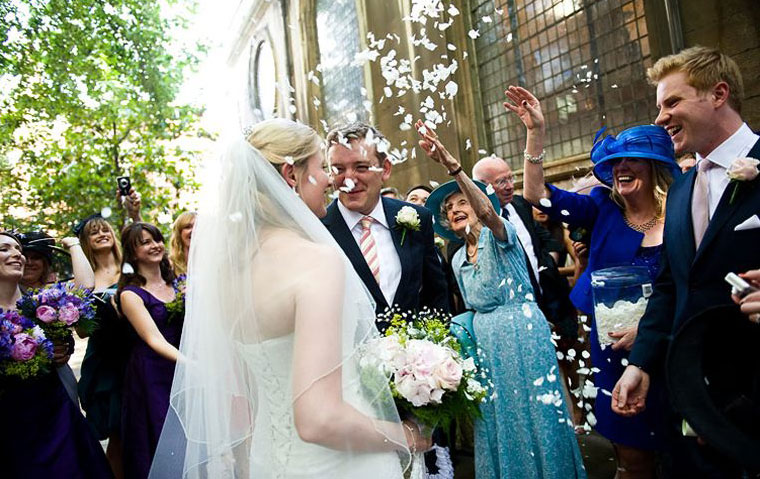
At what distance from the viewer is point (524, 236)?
15.6 ft

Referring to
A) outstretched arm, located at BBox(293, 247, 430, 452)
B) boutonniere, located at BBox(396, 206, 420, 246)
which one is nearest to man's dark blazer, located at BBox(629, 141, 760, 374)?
outstretched arm, located at BBox(293, 247, 430, 452)

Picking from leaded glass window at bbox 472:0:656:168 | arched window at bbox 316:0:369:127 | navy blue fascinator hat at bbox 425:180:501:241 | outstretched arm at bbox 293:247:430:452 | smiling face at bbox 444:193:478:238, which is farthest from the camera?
arched window at bbox 316:0:369:127

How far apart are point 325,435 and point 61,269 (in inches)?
388

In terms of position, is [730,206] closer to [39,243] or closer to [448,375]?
[448,375]

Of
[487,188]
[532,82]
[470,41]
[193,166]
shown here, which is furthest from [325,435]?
[193,166]

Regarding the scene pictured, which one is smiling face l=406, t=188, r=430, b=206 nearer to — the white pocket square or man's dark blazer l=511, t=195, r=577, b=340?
man's dark blazer l=511, t=195, r=577, b=340

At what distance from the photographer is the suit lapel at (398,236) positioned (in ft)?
11.4

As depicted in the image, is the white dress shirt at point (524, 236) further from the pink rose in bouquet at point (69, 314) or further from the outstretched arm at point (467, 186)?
the pink rose in bouquet at point (69, 314)

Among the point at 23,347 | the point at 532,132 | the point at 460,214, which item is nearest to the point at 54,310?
the point at 23,347

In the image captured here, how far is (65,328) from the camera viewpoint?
3662 mm

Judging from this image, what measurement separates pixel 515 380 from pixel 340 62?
49.3 ft

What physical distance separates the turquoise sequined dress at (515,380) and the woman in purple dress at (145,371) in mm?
2398

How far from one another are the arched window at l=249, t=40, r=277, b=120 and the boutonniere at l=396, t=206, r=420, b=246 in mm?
20242

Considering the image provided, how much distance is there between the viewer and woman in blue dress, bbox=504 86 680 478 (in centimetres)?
289
